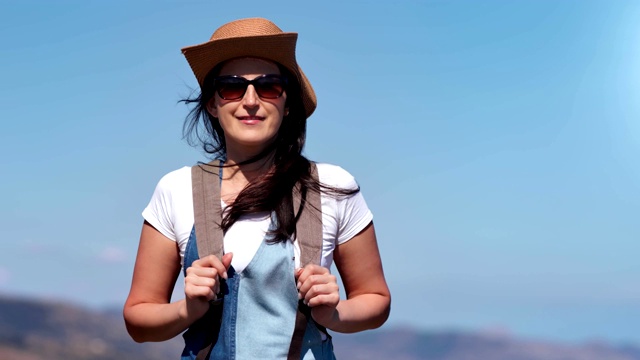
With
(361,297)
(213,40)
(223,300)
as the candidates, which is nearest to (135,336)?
(223,300)

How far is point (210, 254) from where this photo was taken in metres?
4.46

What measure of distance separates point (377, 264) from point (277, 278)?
646 mm

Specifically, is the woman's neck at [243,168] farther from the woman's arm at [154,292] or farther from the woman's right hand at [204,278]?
the woman's right hand at [204,278]

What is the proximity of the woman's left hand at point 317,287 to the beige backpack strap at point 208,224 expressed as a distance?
0.43 metres

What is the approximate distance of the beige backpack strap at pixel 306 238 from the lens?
174 inches

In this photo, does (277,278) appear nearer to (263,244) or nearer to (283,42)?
(263,244)

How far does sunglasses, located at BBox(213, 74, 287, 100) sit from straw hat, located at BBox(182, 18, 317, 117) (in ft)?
0.40

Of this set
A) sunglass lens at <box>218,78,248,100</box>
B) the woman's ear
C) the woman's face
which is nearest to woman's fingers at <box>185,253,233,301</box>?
the woman's face

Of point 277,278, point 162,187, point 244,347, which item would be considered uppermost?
point 162,187

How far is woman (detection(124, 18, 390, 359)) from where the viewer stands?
175 inches

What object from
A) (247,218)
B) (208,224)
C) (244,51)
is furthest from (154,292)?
(244,51)

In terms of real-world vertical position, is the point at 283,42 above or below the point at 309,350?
above

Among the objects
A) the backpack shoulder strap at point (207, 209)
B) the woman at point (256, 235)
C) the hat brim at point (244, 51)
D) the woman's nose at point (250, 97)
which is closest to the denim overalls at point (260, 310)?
Result: the woman at point (256, 235)

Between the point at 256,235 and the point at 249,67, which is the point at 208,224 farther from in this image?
the point at 249,67
